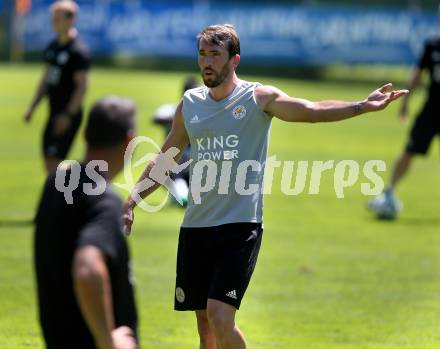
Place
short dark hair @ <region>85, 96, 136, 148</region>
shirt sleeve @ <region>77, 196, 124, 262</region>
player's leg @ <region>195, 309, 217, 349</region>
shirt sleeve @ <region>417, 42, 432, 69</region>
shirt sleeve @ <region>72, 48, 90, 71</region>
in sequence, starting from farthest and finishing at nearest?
shirt sleeve @ <region>417, 42, 432, 69</region>
shirt sleeve @ <region>72, 48, 90, 71</region>
player's leg @ <region>195, 309, 217, 349</region>
short dark hair @ <region>85, 96, 136, 148</region>
shirt sleeve @ <region>77, 196, 124, 262</region>

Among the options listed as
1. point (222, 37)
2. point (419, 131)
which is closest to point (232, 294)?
point (222, 37)

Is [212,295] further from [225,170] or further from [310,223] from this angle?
[310,223]

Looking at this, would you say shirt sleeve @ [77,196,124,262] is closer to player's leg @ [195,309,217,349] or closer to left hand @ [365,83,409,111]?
left hand @ [365,83,409,111]

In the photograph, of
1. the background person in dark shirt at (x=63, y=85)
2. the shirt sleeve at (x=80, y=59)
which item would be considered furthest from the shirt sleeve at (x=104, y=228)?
the shirt sleeve at (x=80, y=59)

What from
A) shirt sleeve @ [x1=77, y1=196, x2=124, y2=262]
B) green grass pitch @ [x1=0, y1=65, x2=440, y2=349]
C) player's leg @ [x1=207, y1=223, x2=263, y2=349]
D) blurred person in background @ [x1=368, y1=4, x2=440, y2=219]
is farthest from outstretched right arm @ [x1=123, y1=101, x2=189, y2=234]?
blurred person in background @ [x1=368, y1=4, x2=440, y2=219]

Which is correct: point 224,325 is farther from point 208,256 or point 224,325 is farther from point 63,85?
point 63,85

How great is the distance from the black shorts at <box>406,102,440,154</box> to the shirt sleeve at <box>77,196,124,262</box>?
38.6 feet

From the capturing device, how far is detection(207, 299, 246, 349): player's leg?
302 inches

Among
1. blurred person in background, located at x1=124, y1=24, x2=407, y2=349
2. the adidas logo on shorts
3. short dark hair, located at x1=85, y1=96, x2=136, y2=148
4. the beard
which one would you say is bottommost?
the adidas logo on shorts

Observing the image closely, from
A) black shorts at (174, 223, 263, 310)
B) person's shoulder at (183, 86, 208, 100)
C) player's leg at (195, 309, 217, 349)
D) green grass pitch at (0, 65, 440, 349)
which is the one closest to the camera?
black shorts at (174, 223, 263, 310)

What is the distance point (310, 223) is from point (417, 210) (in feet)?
7.29

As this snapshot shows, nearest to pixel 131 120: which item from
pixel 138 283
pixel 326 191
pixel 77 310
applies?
pixel 77 310

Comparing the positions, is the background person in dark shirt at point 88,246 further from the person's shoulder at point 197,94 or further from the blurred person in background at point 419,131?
the blurred person in background at point 419,131

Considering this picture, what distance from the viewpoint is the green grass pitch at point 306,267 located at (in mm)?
10305
